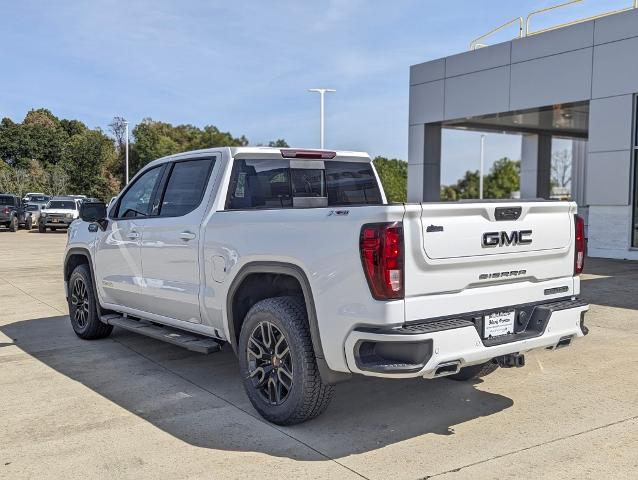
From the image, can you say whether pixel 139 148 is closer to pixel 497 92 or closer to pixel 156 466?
pixel 497 92

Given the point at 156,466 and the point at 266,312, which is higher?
the point at 266,312

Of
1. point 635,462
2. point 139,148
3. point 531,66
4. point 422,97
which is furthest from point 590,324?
point 139,148

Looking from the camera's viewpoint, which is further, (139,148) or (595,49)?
(139,148)

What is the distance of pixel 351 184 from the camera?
6.07 meters

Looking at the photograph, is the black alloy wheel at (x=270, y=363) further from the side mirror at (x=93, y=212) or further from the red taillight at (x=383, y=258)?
the side mirror at (x=93, y=212)

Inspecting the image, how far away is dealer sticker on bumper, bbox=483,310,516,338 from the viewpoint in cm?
409

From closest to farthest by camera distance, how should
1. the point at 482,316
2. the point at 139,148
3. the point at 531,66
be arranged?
the point at 482,316, the point at 531,66, the point at 139,148

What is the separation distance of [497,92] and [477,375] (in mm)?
15280

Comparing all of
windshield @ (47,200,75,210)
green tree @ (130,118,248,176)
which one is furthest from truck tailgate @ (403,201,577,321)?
green tree @ (130,118,248,176)

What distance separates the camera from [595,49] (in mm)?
16625

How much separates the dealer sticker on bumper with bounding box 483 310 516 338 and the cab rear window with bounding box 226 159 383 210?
2.08 m

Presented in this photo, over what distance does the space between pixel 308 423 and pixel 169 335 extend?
1592 mm

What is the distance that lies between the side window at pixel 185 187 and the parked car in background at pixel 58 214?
24452mm

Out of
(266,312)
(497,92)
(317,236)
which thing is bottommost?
(266,312)
